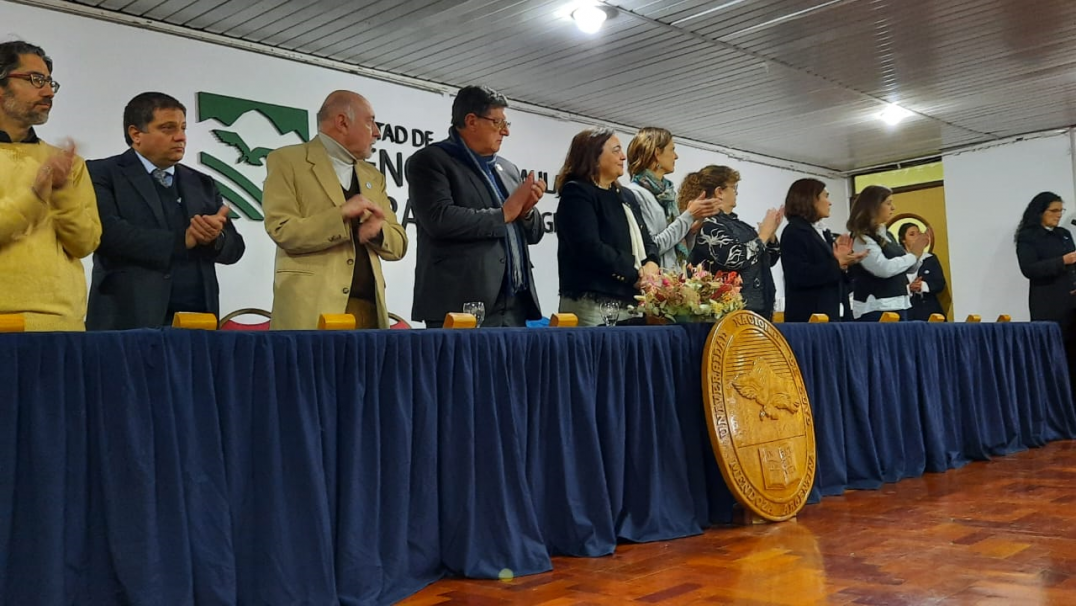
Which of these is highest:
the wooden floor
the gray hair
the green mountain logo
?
the green mountain logo

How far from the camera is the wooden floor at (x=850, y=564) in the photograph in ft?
6.54

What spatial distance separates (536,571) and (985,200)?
26.1 ft

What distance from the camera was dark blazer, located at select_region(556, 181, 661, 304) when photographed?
2.92 metres

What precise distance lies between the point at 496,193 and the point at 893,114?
585 centimetres

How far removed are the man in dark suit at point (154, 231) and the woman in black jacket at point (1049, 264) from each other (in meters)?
5.01

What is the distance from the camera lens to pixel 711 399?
107 inches

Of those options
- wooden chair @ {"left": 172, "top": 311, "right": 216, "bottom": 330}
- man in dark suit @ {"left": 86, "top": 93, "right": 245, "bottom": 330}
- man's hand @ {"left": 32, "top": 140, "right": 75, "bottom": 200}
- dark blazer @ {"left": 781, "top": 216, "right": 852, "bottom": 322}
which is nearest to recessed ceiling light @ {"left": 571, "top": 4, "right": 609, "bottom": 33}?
dark blazer @ {"left": 781, "top": 216, "right": 852, "bottom": 322}

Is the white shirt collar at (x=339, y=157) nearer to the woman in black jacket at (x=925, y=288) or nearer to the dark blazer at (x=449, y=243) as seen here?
the dark blazer at (x=449, y=243)

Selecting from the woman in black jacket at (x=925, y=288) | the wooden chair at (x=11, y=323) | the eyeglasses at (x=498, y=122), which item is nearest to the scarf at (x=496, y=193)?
the eyeglasses at (x=498, y=122)

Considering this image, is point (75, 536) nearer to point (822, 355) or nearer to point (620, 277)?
point (620, 277)

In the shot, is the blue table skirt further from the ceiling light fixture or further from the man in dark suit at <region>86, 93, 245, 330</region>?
the ceiling light fixture

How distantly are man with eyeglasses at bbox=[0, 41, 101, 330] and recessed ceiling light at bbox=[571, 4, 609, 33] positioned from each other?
327 cm

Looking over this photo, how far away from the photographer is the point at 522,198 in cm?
264

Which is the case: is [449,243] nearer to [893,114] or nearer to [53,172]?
[53,172]
